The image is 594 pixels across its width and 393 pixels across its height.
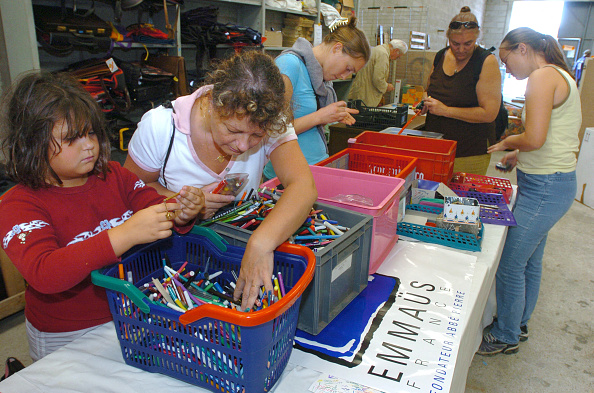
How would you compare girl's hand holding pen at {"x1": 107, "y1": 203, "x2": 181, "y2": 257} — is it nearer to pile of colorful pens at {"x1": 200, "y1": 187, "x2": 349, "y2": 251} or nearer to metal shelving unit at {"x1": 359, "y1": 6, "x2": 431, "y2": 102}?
pile of colorful pens at {"x1": 200, "y1": 187, "x2": 349, "y2": 251}

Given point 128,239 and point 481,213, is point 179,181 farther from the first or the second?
point 481,213

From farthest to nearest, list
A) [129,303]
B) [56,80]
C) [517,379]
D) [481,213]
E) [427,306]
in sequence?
1. [517,379]
2. [481,213]
3. [427,306]
4. [56,80]
5. [129,303]

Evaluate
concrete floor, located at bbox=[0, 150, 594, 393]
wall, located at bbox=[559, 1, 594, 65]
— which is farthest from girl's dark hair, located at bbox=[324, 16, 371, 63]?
wall, located at bbox=[559, 1, 594, 65]

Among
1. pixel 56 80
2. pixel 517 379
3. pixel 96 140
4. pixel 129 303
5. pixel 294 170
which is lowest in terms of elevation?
pixel 517 379

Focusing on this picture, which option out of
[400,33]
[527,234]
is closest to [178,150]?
[527,234]

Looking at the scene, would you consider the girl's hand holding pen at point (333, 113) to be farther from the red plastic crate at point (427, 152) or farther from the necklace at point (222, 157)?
the necklace at point (222, 157)

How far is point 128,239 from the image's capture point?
0.87 meters

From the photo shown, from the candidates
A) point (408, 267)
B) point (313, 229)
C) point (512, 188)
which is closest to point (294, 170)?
point (313, 229)

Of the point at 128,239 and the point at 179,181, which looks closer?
the point at 128,239

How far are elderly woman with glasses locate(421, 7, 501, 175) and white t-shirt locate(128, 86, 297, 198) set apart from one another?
1.43 m

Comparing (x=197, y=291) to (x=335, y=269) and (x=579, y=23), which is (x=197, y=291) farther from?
(x=579, y=23)

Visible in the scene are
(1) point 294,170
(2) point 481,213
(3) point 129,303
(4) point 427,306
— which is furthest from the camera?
(2) point 481,213

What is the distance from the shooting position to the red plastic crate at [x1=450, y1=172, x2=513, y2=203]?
196 cm

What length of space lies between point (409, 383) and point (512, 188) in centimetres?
154
